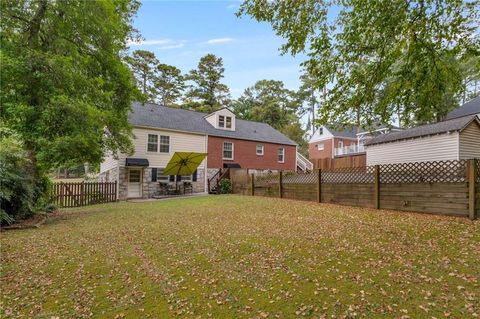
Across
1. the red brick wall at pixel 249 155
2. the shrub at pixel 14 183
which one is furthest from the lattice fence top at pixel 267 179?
the shrub at pixel 14 183

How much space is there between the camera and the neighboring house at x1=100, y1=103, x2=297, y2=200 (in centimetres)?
1747

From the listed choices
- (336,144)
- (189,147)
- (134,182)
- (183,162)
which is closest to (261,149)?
(189,147)

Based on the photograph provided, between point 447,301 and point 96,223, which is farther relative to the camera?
point 96,223

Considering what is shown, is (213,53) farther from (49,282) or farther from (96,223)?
(49,282)

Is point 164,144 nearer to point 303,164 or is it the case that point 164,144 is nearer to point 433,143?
point 303,164

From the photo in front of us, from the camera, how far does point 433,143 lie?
14.9 m

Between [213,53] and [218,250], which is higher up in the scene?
[213,53]

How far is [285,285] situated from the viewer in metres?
3.59

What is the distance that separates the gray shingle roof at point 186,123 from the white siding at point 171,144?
397 millimetres

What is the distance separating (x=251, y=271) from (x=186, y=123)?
57.9ft

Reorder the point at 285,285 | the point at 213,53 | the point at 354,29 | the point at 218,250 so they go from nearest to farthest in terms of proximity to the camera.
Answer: the point at 285,285 < the point at 218,250 < the point at 354,29 < the point at 213,53

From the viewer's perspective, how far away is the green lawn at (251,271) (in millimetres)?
3107

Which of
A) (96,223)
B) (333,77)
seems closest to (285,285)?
(333,77)

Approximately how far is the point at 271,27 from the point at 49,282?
6.75 m
